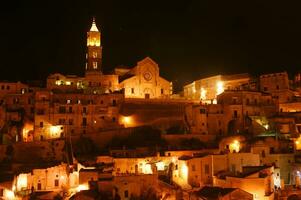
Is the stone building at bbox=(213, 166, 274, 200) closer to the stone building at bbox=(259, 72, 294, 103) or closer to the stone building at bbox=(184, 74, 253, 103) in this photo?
the stone building at bbox=(259, 72, 294, 103)

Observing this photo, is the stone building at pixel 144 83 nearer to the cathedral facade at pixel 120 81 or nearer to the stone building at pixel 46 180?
the cathedral facade at pixel 120 81

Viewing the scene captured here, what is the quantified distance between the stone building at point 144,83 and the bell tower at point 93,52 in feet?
13.6

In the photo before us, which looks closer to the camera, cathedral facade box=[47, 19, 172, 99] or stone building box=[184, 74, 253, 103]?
cathedral facade box=[47, 19, 172, 99]

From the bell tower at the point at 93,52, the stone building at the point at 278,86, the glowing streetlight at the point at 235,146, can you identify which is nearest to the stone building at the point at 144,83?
the bell tower at the point at 93,52

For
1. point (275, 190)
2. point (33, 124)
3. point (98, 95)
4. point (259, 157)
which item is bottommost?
point (275, 190)

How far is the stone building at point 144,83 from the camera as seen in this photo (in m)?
59.8

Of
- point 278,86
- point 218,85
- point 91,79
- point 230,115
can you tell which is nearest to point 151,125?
point 230,115

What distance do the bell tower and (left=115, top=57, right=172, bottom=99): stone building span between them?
13.6 ft

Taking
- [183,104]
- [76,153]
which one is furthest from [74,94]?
[183,104]

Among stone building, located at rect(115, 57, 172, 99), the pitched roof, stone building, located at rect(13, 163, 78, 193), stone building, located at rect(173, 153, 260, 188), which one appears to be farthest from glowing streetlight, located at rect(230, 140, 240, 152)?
stone building, located at rect(115, 57, 172, 99)

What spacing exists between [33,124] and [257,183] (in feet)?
86.8

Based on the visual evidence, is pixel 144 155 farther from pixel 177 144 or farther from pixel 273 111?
pixel 273 111

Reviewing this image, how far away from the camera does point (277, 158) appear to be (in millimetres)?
42625

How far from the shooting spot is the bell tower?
209ft
